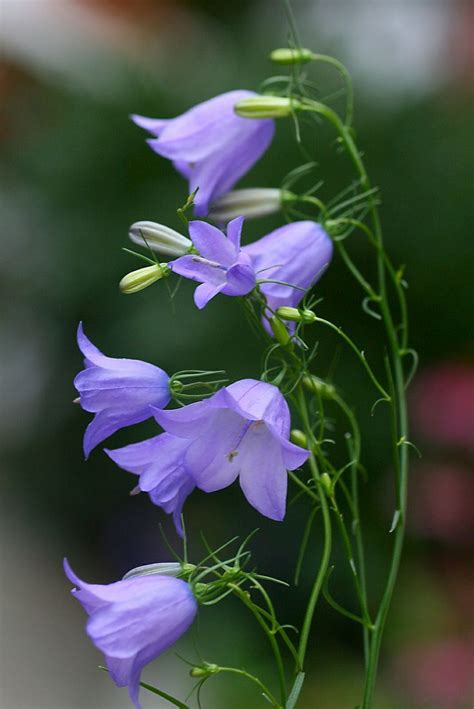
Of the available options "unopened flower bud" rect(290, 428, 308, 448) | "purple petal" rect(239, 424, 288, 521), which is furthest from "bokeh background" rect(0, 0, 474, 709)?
"purple petal" rect(239, 424, 288, 521)

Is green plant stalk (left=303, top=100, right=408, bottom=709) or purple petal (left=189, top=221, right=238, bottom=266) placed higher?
purple petal (left=189, top=221, right=238, bottom=266)

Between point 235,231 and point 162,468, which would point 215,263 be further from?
point 162,468

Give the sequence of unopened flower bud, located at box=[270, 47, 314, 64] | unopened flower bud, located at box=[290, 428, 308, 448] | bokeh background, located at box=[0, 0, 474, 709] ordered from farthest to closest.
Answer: bokeh background, located at box=[0, 0, 474, 709], unopened flower bud, located at box=[270, 47, 314, 64], unopened flower bud, located at box=[290, 428, 308, 448]

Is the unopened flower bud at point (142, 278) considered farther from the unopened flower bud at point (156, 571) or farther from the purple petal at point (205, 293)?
the unopened flower bud at point (156, 571)

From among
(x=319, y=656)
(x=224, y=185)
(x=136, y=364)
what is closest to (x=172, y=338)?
(x=319, y=656)

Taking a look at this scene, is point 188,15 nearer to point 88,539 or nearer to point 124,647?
point 88,539

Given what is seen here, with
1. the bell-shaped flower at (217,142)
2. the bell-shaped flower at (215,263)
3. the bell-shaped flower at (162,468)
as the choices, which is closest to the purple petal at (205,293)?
the bell-shaped flower at (215,263)

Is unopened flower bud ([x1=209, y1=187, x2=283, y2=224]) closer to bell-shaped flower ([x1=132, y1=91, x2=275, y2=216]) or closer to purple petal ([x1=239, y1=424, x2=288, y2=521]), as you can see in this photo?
bell-shaped flower ([x1=132, y1=91, x2=275, y2=216])

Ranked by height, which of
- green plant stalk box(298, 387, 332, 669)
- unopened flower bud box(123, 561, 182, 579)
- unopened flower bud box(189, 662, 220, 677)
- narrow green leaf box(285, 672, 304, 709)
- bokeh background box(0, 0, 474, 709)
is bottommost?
bokeh background box(0, 0, 474, 709)
